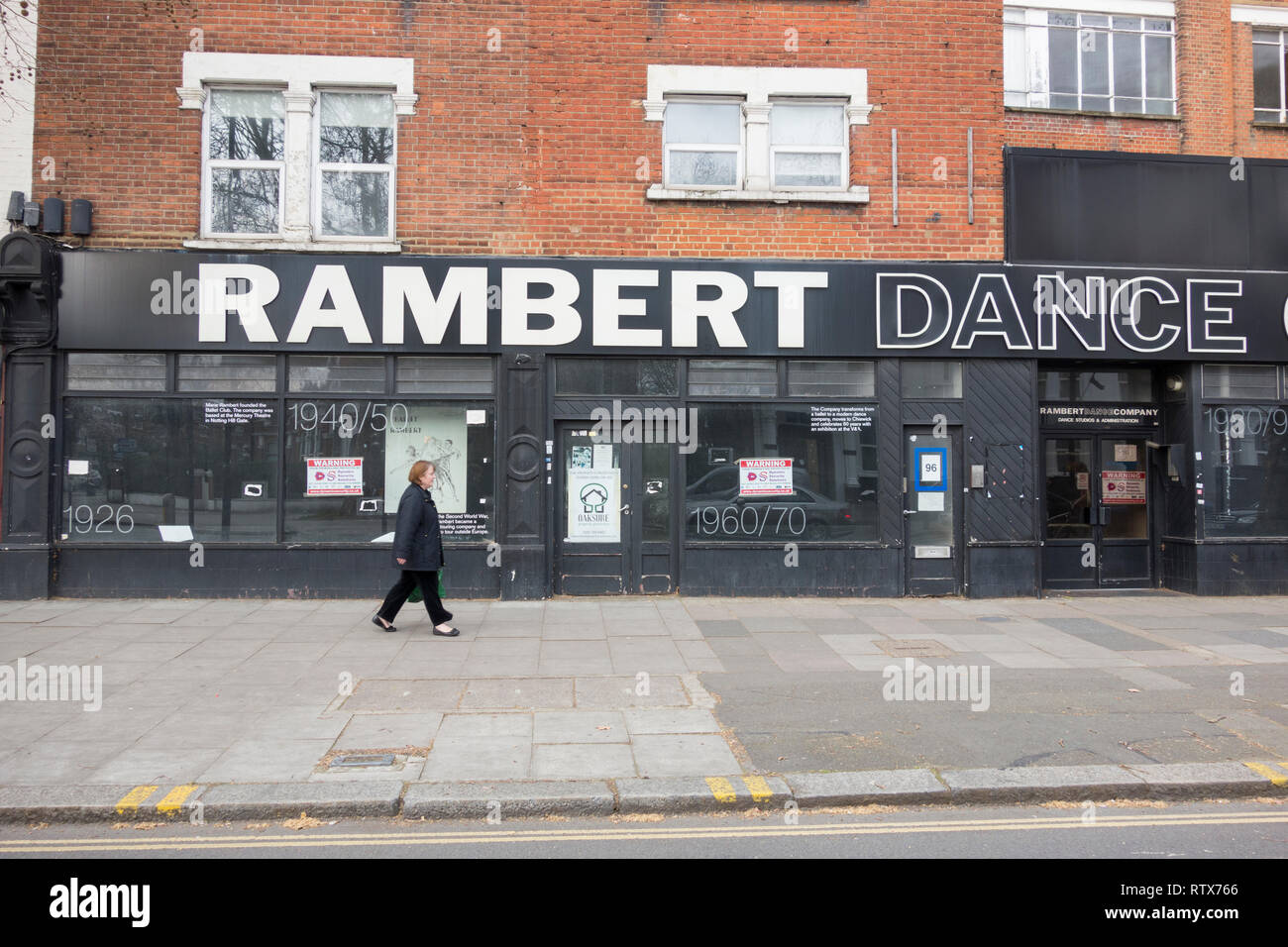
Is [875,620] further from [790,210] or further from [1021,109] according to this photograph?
[1021,109]

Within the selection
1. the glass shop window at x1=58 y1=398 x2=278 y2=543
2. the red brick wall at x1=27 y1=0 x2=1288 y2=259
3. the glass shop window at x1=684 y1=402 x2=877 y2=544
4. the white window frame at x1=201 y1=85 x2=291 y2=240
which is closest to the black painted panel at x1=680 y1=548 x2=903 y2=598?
the glass shop window at x1=684 y1=402 x2=877 y2=544

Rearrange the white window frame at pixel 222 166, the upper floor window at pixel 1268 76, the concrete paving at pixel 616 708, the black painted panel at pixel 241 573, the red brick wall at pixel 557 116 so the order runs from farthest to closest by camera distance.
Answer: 1. the upper floor window at pixel 1268 76
2. the white window frame at pixel 222 166
3. the red brick wall at pixel 557 116
4. the black painted panel at pixel 241 573
5. the concrete paving at pixel 616 708

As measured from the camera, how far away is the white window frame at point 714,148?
11.9 m

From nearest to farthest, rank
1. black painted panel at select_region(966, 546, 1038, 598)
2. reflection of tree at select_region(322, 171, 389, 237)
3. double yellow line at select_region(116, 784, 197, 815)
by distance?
double yellow line at select_region(116, 784, 197, 815) → reflection of tree at select_region(322, 171, 389, 237) → black painted panel at select_region(966, 546, 1038, 598)

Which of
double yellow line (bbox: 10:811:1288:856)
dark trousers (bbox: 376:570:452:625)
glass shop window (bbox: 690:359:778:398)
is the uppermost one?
glass shop window (bbox: 690:359:778:398)

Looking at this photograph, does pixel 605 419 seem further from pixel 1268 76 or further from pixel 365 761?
pixel 1268 76

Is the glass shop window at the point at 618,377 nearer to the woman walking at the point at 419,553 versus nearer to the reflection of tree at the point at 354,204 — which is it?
the woman walking at the point at 419,553

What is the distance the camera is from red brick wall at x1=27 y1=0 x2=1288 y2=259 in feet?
37.2

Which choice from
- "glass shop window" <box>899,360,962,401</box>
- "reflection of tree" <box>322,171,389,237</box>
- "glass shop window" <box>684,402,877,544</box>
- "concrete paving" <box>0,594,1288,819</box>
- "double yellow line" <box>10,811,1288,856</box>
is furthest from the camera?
"glass shop window" <box>899,360,962,401</box>

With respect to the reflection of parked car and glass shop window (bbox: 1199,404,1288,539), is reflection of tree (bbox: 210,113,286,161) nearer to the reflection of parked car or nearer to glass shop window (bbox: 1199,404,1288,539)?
the reflection of parked car

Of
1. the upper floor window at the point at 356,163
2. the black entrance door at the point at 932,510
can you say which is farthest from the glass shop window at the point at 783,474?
the upper floor window at the point at 356,163

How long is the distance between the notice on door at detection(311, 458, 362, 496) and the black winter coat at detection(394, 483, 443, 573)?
2.44 meters

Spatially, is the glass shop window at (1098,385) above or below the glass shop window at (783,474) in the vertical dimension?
above

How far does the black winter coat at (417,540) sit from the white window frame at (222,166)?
4707 millimetres
